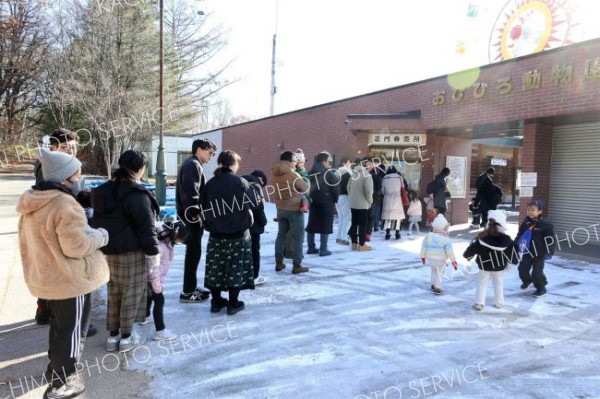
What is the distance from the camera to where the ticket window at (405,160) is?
1207cm

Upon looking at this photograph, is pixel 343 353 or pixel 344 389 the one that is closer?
pixel 344 389

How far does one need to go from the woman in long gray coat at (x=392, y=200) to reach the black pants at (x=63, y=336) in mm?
7529

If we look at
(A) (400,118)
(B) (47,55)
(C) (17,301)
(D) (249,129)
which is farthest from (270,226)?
(B) (47,55)

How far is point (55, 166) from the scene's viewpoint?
2906 millimetres

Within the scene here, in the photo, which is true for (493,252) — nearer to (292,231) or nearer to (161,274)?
(292,231)

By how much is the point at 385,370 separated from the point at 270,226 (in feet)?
26.2

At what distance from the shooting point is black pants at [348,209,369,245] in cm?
804

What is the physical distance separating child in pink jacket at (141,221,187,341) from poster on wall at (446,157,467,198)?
930cm

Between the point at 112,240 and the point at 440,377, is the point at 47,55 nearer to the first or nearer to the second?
the point at 112,240

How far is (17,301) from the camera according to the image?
16.5 feet

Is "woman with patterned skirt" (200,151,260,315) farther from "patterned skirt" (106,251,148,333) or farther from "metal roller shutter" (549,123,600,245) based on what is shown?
"metal roller shutter" (549,123,600,245)

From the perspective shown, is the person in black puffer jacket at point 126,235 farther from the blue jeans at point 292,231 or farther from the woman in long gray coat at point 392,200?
the woman in long gray coat at point 392,200

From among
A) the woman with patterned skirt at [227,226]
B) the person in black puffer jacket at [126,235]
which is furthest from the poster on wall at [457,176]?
the person in black puffer jacket at [126,235]

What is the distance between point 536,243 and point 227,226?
3885mm
